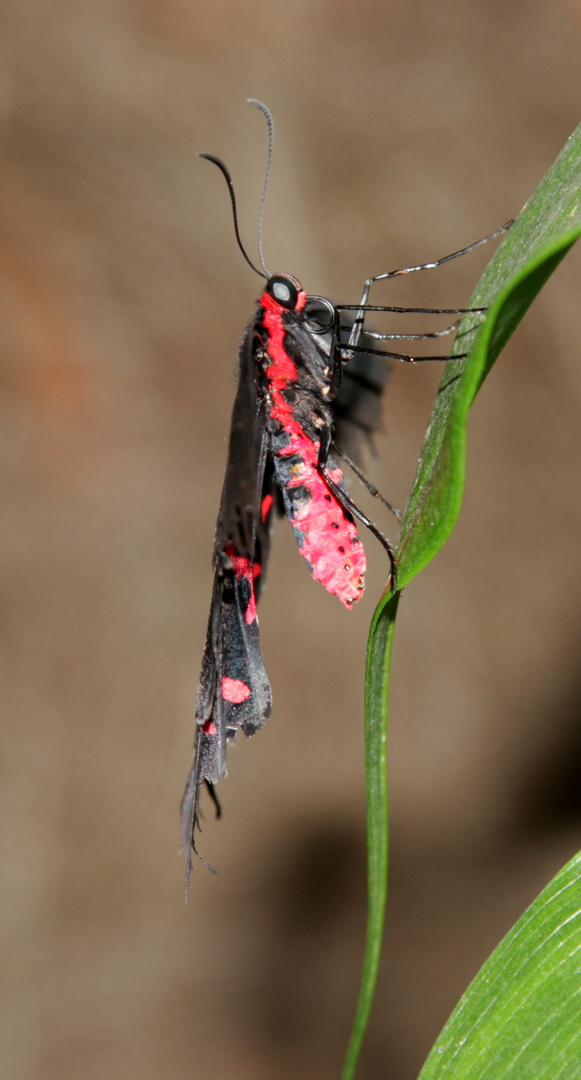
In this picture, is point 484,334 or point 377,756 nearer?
point 484,334

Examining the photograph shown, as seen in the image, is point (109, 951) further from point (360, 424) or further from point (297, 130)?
point (297, 130)

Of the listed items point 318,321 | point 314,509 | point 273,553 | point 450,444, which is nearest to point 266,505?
point 314,509

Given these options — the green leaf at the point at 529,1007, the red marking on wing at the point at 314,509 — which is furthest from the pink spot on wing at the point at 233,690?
the green leaf at the point at 529,1007

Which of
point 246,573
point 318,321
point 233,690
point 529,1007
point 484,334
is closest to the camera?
point 484,334

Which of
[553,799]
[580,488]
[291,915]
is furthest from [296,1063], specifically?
[580,488]

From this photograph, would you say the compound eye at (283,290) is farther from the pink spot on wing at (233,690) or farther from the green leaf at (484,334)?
the pink spot on wing at (233,690)

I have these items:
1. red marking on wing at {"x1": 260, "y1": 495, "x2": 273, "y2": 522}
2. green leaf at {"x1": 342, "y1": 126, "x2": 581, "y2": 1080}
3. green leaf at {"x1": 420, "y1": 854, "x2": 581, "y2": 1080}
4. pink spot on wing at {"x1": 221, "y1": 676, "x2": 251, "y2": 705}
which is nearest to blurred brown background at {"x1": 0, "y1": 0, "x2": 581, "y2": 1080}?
red marking on wing at {"x1": 260, "y1": 495, "x2": 273, "y2": 522}

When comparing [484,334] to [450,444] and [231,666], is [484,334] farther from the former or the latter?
[231,666]
